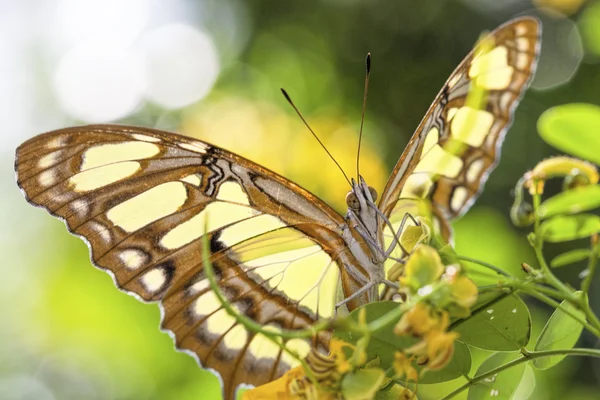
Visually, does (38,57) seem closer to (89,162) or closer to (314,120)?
(314,120)

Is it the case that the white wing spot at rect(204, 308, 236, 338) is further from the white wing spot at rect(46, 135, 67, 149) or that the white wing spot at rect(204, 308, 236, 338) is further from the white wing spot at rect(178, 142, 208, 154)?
the white wing spot at rect(46, 135, 67, 149)

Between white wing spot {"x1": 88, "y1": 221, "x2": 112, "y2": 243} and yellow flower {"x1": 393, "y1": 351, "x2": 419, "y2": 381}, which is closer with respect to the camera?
yellow flower {"x1": 393, "y1": 351, "x2": 419, "y2": 381}

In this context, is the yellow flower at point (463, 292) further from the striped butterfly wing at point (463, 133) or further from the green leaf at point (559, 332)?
the striped butterfly wing at point (463, 133)

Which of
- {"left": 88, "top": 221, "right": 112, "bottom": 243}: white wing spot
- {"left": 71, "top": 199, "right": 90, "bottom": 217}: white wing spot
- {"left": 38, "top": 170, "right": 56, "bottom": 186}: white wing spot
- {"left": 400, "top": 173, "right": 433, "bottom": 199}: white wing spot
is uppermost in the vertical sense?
{"left": 38, "top": 170, "right": 56, "bottom": 186}: white wing spot

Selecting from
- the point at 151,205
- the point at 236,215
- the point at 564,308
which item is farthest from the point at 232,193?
the point at 564,308

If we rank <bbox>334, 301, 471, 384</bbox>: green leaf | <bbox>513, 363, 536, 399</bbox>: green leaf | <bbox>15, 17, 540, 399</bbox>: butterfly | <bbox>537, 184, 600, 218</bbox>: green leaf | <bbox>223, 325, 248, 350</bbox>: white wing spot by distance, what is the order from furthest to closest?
<bbox>223, 325, 248, 350</bbox>: white wing spot, <bbox>15, 17, 540, 399</bbox>: butterfly, <bbox>513, 363, 536, 399</bbox>: green leaf, <bbox>537, 184, 600, 218</bbox>: green leaf, <bbox>334, 301, 471, 384</bbox>: green leaf

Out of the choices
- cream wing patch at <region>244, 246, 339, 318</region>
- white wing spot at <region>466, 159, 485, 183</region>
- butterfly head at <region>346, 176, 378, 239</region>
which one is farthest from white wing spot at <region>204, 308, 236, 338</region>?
white wing spot at <region>466, 159, 485, 183</region>

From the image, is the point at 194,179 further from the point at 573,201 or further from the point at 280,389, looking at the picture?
the point at 573,201
